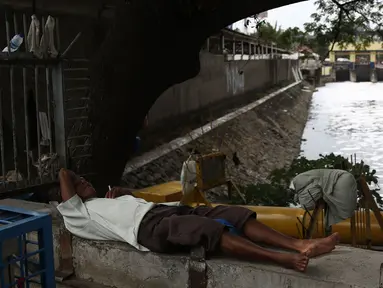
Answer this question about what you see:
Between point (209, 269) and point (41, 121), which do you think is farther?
point (41, 121)

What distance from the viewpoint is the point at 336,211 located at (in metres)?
3.60

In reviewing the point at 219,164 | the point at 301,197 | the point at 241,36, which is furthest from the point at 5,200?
the point at 241,36

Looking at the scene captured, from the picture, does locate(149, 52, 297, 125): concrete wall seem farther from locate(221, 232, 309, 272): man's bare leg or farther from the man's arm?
locate(221, 232, 309, 272): man's bare leg

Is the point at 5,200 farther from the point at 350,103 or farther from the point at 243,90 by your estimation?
the point at 350,103

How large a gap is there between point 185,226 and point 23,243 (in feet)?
2.92

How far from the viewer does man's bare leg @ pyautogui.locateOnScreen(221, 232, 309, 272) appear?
2656mm

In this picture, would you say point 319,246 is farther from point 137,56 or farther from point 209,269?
point 137,56

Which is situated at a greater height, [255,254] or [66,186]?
[66,186]

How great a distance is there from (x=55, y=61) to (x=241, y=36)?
1657 cm

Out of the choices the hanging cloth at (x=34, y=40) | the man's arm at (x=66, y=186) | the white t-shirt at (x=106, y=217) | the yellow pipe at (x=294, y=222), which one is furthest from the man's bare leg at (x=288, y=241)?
the hanging cloth at (x=34, y=40)

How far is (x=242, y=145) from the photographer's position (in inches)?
596

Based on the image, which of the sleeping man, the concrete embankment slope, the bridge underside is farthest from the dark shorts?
the concrete embankment slope

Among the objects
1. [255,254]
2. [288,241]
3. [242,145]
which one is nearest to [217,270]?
[255,254]

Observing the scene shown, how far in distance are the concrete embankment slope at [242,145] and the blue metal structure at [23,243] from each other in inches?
232
